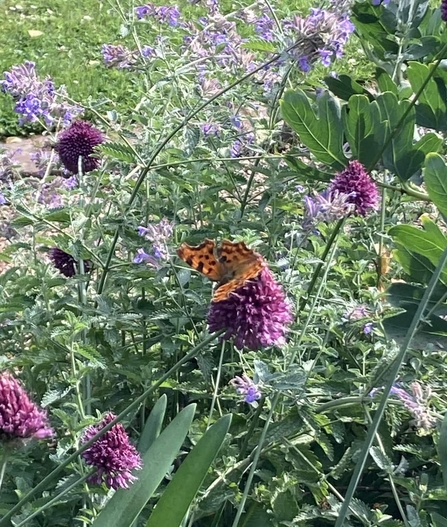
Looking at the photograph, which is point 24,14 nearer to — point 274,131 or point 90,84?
point 90,84

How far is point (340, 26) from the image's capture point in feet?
6.17

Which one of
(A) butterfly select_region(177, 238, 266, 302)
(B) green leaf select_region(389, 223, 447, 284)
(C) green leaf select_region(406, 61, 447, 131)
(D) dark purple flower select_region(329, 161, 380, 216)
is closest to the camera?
(A) butterfly select_region(177, 238, 266, 302)

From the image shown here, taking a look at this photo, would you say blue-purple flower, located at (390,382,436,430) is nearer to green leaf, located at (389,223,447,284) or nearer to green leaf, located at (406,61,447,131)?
green leaf, located at (389,223,447,284)

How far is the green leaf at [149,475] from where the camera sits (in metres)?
1.21

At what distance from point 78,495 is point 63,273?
0.63 metres

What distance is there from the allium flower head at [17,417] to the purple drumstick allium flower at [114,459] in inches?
5.1

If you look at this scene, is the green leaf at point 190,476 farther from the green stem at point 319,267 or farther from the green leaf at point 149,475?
the green stem at point 319,267

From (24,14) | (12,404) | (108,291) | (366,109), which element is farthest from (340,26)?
(24,14)

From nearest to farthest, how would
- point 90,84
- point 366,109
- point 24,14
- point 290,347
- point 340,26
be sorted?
point 366,109
point 290,347
point 340,26
point 90,84
point 24,14

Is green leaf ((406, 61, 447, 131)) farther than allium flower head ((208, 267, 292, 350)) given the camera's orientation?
Yes

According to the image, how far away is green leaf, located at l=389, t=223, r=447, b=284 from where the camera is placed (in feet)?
4.34

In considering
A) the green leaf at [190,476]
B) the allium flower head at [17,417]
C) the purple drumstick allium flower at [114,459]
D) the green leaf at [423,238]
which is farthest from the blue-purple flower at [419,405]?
the allium flower head at [17,417]

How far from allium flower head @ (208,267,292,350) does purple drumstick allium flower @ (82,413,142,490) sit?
24 centimetres

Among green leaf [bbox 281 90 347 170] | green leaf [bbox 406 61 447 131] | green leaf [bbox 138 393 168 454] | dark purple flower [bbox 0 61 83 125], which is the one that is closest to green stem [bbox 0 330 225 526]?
green leaf [bbox 138 393 168 454]
